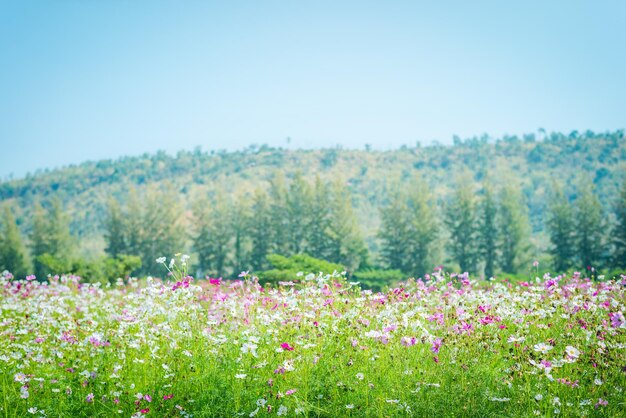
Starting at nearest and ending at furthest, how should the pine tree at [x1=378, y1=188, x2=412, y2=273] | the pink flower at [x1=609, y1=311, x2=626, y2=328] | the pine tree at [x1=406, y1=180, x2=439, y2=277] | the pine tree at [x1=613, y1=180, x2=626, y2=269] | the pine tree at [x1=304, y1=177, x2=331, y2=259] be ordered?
the pink flower at [x1=609, y1=311, x2=626, y2=328], the pine tree at [x1=613, y1=180, x2=626, y2=269], the pine tree at [x1=406, y1=180, x2=439, y2=277], the pine tree at [x1=378, y1=188, x2=412, y2=273], the pine tree at [x1=304, y1=177, x2=331, y2=259]

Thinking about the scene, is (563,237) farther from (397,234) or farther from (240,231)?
(240,231)

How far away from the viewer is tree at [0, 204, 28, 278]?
50.3 meters

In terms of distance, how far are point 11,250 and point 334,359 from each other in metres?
55.2

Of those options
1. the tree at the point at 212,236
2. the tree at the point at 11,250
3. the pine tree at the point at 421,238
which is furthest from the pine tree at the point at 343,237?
the tree at the point at 11,250

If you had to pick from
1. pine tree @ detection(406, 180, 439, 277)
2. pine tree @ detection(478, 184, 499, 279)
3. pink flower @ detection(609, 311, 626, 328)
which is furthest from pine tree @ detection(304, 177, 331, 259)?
pink flower @ detection(609, 311, 626, 328)

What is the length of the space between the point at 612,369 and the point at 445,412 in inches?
77.8

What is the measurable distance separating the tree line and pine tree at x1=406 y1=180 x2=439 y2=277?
0.10 m

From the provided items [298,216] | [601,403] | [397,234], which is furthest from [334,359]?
[298,216]

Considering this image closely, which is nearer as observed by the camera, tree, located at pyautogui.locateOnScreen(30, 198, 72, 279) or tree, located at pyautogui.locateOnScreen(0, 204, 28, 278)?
tree, located at pyautogui.locateOnScreen(0, 204, 28, 278)

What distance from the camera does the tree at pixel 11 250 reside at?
50344 millimetres

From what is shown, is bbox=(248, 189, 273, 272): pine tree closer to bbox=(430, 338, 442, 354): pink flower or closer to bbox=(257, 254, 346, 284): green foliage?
bbox=(257, 254, 346, 284): green foliage

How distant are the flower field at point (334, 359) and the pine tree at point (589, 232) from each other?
42317 millimetres

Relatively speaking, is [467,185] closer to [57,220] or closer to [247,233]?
[247,233]

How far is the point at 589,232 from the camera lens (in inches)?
1740
